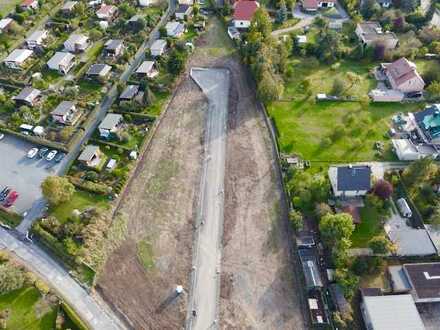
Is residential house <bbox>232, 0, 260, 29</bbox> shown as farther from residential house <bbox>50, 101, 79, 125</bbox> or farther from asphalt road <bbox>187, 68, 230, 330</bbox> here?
residential house <bbox>50, 101, 79, 125</bbox>

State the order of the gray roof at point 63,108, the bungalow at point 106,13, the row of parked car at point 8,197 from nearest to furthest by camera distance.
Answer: the row of parked car at point 8,197, the gray roof at point 63,108, the bungalow at point 106,13

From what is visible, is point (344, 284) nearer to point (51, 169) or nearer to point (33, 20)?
point (51, 169)

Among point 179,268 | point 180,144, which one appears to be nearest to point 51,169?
point 180,144

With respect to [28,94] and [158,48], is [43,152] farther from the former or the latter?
[158,48]

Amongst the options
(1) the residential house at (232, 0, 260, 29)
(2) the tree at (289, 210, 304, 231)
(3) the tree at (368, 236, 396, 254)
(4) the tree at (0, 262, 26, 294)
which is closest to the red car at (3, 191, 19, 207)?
(4) the tree at (0, 262, 26, 294)

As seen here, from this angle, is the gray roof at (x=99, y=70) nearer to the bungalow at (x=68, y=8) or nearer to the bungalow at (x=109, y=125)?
the bungalow at (x=109, y=125)

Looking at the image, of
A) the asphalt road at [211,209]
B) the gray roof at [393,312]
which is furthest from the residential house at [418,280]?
the asphalt road at [211,209]
